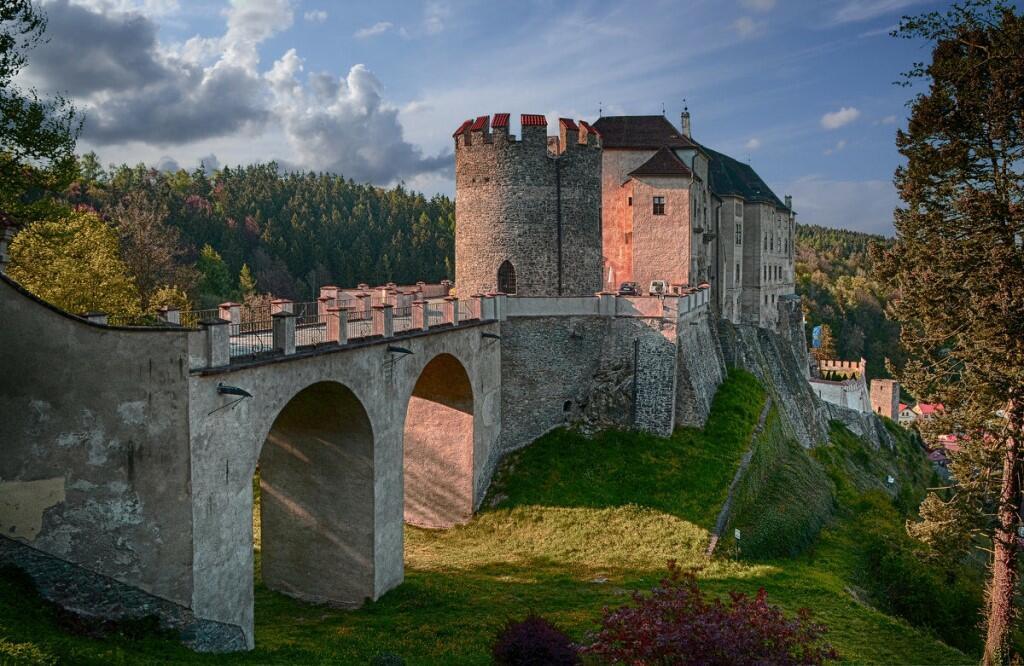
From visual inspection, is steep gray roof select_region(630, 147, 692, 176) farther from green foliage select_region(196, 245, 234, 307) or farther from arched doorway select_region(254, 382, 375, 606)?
green foliage select_region(196, 245, 234, 307)

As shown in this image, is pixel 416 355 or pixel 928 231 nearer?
pixel 928 231

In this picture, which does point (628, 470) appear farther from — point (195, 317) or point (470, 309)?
point (195, 317)

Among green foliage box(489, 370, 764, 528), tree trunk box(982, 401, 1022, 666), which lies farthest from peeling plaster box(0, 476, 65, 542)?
tree trunk box(982, 401, 1022, 666)

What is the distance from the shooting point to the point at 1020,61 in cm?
1628

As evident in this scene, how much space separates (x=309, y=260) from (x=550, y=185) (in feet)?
204

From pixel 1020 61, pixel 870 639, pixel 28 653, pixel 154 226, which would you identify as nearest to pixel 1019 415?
pixel 870 639

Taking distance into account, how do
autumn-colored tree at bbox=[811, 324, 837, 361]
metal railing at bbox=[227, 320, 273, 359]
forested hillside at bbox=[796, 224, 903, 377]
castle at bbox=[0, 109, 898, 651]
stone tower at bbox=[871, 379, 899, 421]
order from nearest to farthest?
castle at bbox=[0, 109, 898, 651] < metal railing at bbox=[227, 320, 273, 359] < stone tower at bbox=[871, 379, 899, 421] < autumn-colored tree at bbox=[811, 324, 837, 361] < forested hillside at bbox=[796, 224, 903, 377]

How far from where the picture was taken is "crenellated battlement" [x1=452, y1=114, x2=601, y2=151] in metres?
28.2

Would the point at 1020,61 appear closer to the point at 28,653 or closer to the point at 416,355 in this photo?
the point at 416,355

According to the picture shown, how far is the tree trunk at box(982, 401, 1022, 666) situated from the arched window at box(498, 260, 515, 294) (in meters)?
16.8

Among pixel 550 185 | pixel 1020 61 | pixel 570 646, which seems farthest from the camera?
pixel 550 185

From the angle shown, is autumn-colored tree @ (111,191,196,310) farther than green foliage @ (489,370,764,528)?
Yes

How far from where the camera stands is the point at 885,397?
74.0 metres

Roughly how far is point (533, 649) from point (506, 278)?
1779 cm
